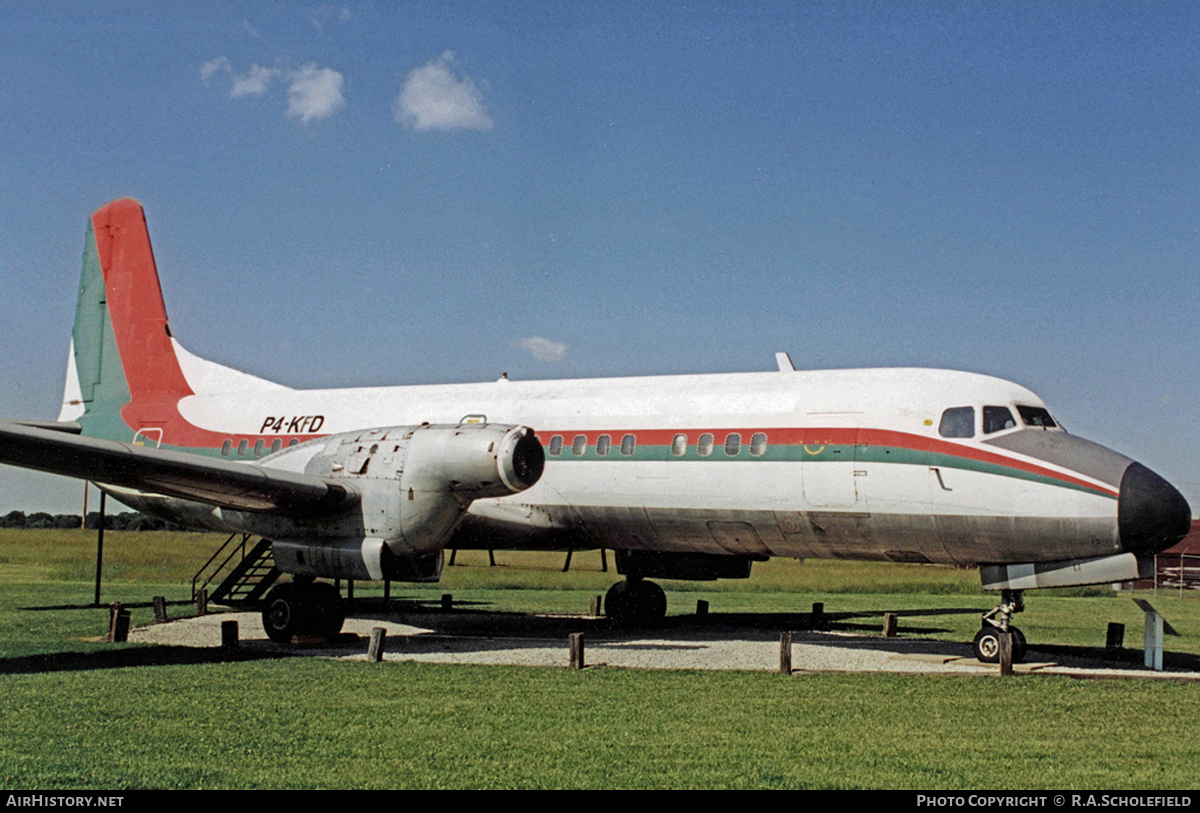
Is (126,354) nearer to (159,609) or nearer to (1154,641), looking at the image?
(159,609)

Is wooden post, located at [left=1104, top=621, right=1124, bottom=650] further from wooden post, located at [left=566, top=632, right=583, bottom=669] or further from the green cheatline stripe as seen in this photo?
wooden post, located at [left=566, top=632, right=583, bottom=669]

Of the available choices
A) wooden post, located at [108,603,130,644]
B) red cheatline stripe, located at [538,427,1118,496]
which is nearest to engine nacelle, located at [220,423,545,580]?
red cheatline stripe, located at [538,427,1118,496]

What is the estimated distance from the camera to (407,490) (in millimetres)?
16672

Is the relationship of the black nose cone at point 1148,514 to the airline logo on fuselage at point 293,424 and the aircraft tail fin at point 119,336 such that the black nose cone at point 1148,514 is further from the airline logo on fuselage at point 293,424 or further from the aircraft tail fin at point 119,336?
the aircraft tail fin at point 119,336

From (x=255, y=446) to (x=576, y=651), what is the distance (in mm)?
9962

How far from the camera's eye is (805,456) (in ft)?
55.3

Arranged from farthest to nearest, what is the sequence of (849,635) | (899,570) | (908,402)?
(899,570) → (849,635) → (908,402)

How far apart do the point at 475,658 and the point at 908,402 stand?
25.9 ft

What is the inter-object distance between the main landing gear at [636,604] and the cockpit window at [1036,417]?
921 centimetres

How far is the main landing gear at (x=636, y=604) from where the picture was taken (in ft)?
74.6

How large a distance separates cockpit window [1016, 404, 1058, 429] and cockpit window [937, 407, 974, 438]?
0.81 m

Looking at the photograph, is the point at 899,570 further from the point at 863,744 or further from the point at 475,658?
the point at 863,744

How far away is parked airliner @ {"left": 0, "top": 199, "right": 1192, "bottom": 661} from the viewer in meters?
15.2
